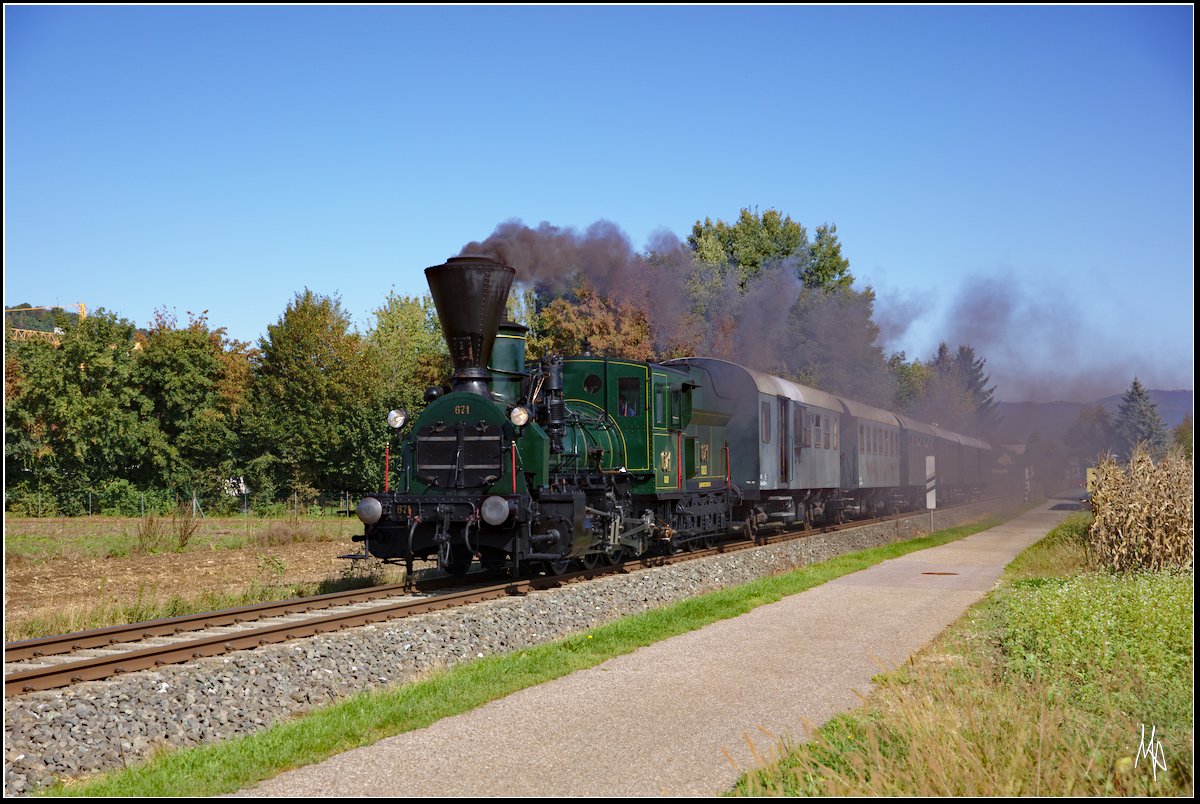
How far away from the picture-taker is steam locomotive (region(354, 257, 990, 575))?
1452 cm

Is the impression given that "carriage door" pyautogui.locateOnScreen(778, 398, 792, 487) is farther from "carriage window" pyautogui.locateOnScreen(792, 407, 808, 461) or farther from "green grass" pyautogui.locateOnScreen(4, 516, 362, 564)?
"green grass" pyautogui.locateOnScreen(4, 516, 362, 564)

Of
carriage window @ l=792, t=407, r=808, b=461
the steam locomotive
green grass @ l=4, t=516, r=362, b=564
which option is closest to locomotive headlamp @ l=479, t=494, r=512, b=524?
the steam locomotive

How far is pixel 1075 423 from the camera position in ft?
427

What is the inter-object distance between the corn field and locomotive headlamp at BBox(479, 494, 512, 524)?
406 inches

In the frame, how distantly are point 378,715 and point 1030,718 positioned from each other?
498cm

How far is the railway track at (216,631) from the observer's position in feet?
30.2

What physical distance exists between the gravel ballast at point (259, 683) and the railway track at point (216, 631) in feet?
1.25

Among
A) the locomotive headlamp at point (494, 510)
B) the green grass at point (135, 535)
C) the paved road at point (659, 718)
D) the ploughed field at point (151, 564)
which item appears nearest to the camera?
the paved road at point (659, 718)

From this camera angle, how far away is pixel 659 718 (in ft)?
27.0

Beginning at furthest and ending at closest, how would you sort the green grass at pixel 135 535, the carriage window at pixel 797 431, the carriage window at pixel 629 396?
the carriage window at pixel 797 431 < the green grass at pixel 135 535 < the carriage window at pixel 629 396

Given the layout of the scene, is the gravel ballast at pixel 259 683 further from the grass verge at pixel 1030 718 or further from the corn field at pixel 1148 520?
the corn field at pixel 1148 520

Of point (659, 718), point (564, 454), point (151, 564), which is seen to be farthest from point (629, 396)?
point (151, 564)

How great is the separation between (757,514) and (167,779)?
19617mm

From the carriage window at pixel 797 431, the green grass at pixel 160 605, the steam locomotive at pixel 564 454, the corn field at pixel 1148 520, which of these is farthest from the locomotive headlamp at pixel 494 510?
the carriage window at pixel 797 431
